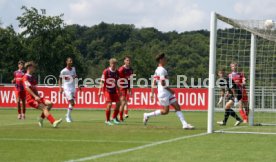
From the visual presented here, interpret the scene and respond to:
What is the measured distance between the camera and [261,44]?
20.7 metres

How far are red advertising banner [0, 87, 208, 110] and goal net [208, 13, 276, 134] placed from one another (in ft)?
41.1

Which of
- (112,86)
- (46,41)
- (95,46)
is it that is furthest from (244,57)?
(95,46)

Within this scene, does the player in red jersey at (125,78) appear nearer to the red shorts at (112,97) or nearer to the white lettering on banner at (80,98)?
the red shorts at (112,97)

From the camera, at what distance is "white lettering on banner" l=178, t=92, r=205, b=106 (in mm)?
36469

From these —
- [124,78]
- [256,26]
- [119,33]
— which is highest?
[119,33]

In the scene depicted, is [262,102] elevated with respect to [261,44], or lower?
lower

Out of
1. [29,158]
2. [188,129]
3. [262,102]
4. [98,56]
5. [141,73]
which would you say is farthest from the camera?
[98,56]

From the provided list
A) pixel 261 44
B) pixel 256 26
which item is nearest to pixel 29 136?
pixel 256 26

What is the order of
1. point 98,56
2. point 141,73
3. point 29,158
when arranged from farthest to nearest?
point 98,56
point 141,73
point 29,158

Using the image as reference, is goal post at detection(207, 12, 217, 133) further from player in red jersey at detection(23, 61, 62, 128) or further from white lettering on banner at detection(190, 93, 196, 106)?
white lettering on banner at detection(190, 93, 196, 106)

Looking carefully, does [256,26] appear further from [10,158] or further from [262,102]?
[262,102]

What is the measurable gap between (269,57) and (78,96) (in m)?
19.2

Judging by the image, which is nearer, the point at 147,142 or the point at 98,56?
the point at 147,142

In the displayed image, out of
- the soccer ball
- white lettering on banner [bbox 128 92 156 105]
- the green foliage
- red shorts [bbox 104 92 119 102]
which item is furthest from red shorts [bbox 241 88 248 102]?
the green foliage
